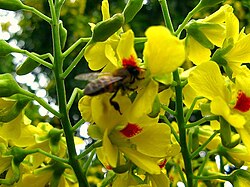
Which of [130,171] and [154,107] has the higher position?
[154,107]

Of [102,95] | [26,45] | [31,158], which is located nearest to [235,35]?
[102,95]

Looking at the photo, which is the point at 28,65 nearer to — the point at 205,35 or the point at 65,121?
the point at 65,121

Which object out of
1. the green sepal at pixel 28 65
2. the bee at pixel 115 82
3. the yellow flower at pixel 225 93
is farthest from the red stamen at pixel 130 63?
the green sepal at pixel 28 65

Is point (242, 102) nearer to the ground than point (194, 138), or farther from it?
farther from it

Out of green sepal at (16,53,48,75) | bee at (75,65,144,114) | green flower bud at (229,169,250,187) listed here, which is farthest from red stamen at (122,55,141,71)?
green flower bud at (229,169,250,187)

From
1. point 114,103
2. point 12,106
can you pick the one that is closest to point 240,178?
point 114,103

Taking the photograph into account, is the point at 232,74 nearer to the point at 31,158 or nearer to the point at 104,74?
the point at 104,74
